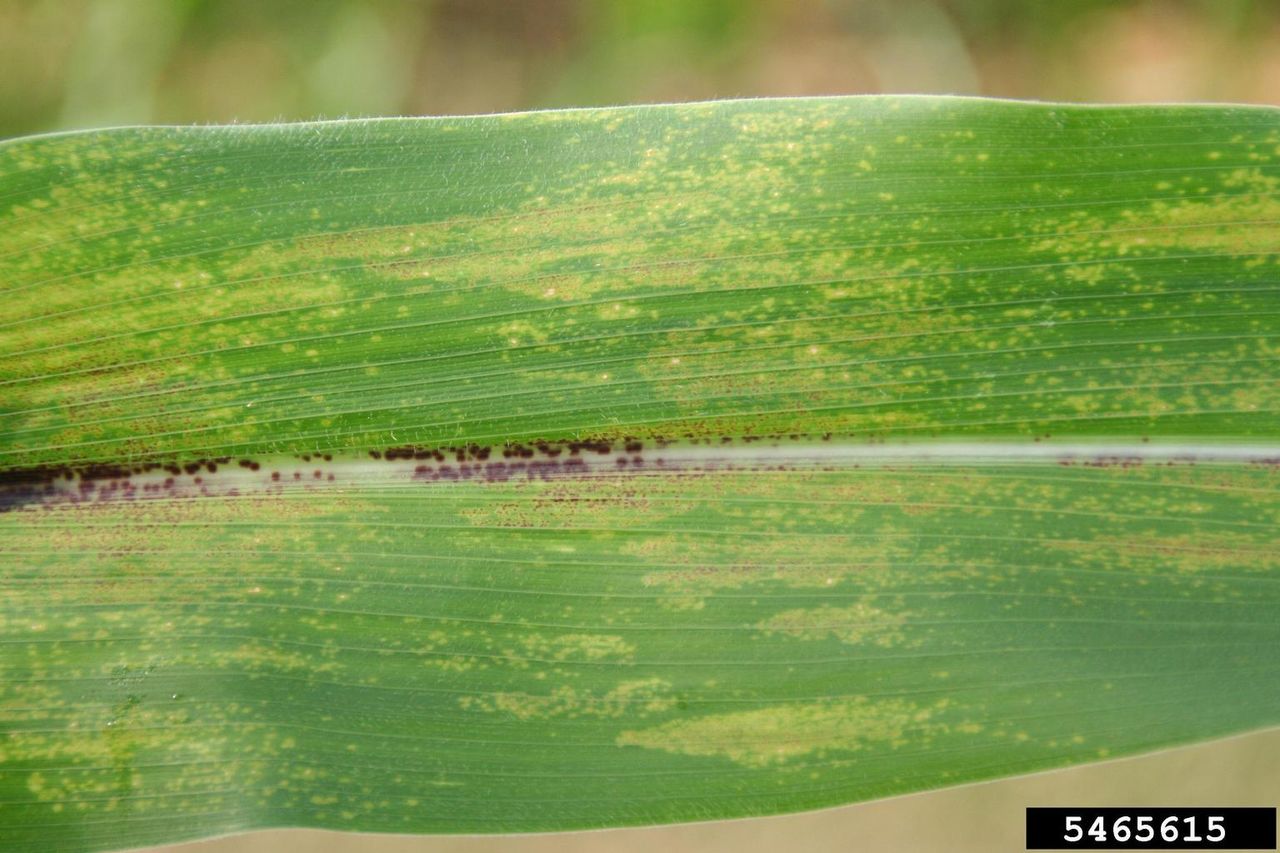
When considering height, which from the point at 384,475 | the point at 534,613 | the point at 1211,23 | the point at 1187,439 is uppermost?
the point at 1211,23

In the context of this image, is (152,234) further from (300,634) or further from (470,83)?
(470,83)

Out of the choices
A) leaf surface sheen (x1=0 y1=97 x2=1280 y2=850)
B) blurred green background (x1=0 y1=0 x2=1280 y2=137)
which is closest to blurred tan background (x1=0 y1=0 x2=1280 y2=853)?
blurred green background (x1=0 y1=0 x2=1280 y2=137)

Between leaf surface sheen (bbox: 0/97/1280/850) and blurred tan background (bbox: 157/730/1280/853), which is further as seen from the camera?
blurred tan background (bbox: 157/730/1280/853)

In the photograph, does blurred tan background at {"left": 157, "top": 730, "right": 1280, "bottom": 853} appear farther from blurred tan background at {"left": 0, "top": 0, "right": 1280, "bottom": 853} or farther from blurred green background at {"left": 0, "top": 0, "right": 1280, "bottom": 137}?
blurred green background at {"left": 0, "top": 0, "right": 1280, "bottom": 137}

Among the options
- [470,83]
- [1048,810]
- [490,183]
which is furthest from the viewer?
[470,83]

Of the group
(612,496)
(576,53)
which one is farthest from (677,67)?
(612,496)

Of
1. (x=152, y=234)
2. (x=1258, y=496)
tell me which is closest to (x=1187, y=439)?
(x=1258, y=496)

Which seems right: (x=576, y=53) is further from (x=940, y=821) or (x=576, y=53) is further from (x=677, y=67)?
(x=940, y=821)

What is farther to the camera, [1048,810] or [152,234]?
[1048,810]
